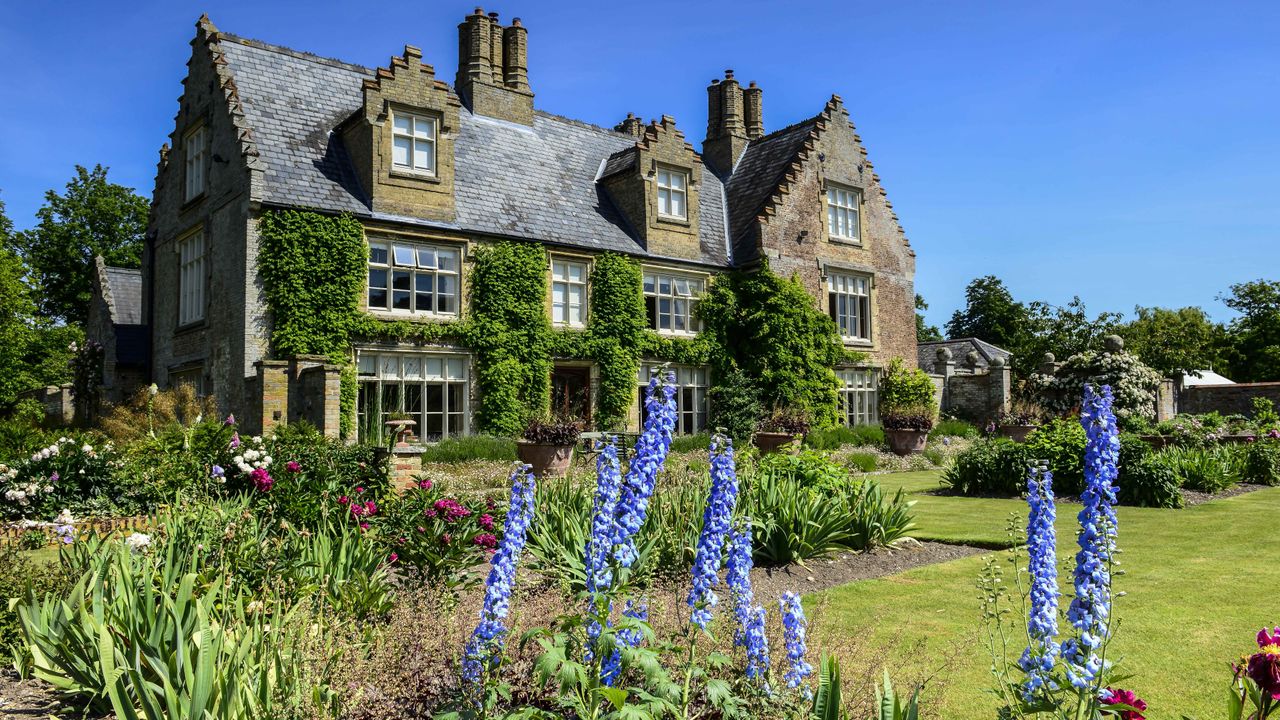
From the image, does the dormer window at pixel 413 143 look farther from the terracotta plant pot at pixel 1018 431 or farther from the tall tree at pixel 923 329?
the tall tree at pixel 923 329

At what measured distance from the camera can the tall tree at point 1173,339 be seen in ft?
→ 137

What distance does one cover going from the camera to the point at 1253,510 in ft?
40.1

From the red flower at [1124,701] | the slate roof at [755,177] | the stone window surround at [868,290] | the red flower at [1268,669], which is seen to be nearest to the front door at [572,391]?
the slate roof at [755,177]

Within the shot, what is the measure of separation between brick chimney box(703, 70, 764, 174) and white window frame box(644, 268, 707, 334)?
20.3ft

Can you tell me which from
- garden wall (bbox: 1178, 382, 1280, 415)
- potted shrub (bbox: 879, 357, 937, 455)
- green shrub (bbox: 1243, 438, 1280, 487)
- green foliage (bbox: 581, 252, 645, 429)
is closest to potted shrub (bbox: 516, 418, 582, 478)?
green foliage (bbox: 581, 252, 645, 429)

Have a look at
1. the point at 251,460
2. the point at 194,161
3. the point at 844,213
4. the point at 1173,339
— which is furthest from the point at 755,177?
the point at 1173,339

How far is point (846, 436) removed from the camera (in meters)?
23.7

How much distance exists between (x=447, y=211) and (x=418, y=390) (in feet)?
13.8

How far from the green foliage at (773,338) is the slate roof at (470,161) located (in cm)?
133

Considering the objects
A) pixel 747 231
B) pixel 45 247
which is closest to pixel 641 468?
pixel 747 231

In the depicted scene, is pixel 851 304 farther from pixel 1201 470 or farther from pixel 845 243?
pixel 1201 470

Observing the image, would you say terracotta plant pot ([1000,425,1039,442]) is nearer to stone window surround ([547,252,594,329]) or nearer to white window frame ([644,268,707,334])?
white window frame ([644,268,707,334])

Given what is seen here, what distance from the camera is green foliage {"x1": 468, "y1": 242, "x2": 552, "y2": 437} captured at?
65.2 ft

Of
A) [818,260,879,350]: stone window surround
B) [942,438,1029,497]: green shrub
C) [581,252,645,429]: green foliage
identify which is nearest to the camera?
[942,438,1029,497]: green shrub
